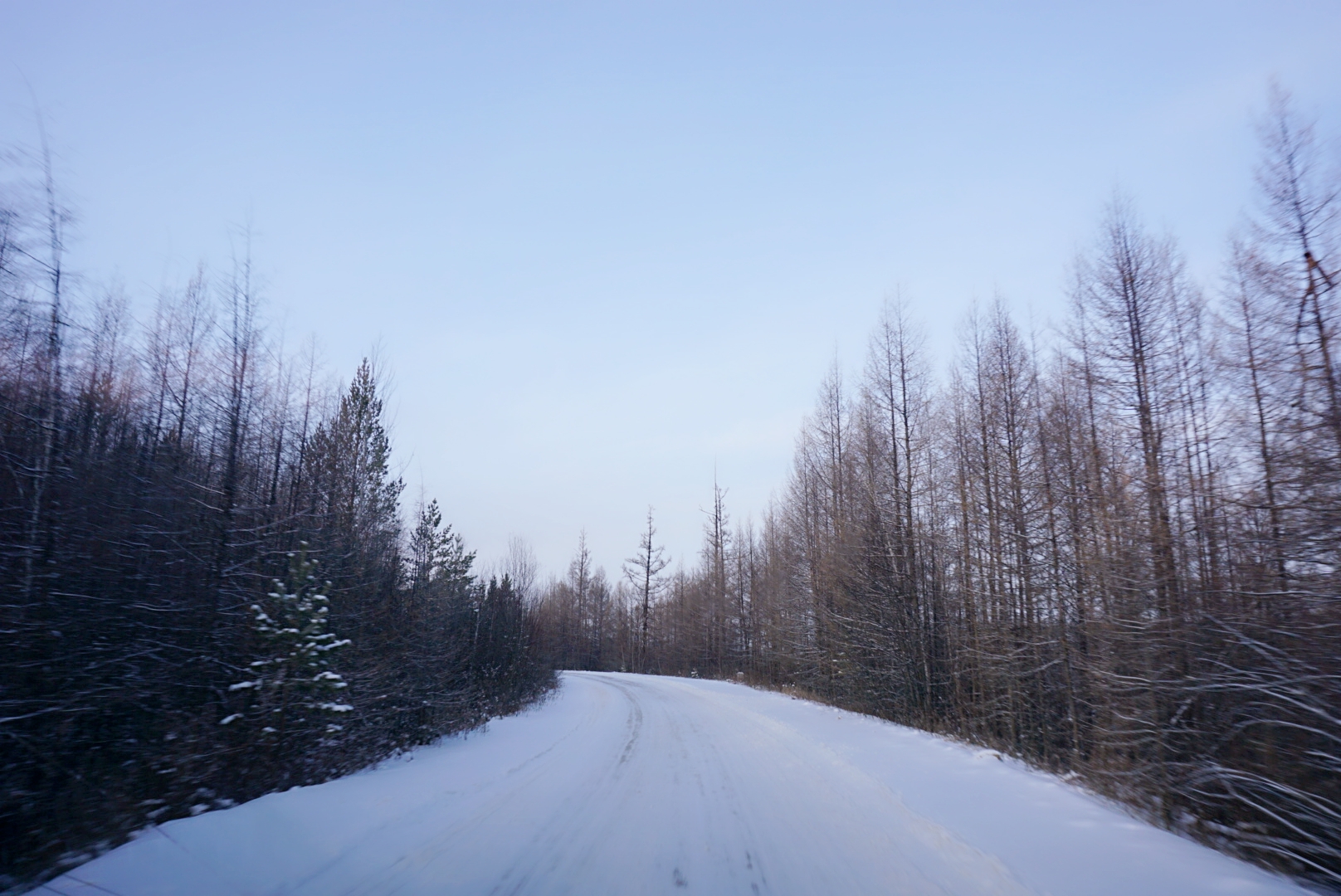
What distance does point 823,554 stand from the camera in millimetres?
21406

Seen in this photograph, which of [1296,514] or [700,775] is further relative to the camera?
[700,775]

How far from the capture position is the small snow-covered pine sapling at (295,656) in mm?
7609

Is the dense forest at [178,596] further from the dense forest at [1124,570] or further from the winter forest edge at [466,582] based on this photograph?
the dense forest at [1124,570]

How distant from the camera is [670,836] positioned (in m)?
6.27

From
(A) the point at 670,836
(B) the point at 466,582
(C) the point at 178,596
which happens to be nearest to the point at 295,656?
(C) the point at 178,596

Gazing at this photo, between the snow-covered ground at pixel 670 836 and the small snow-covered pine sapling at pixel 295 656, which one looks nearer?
the snow-covered ground at pixel 670 836

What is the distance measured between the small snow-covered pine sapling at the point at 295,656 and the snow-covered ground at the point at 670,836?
99cm

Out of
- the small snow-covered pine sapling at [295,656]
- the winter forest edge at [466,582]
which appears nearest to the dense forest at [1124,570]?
the winter forest edge at [466,582]

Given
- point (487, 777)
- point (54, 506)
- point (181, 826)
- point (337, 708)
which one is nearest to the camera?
Result: point (181, 826)

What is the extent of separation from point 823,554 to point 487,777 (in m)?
14.9

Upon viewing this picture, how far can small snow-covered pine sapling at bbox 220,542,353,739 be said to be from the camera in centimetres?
761

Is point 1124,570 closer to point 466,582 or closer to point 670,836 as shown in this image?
point 670,836

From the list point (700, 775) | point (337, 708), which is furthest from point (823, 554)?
point (337, 708)

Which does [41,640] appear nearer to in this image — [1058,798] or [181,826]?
[181,826]
